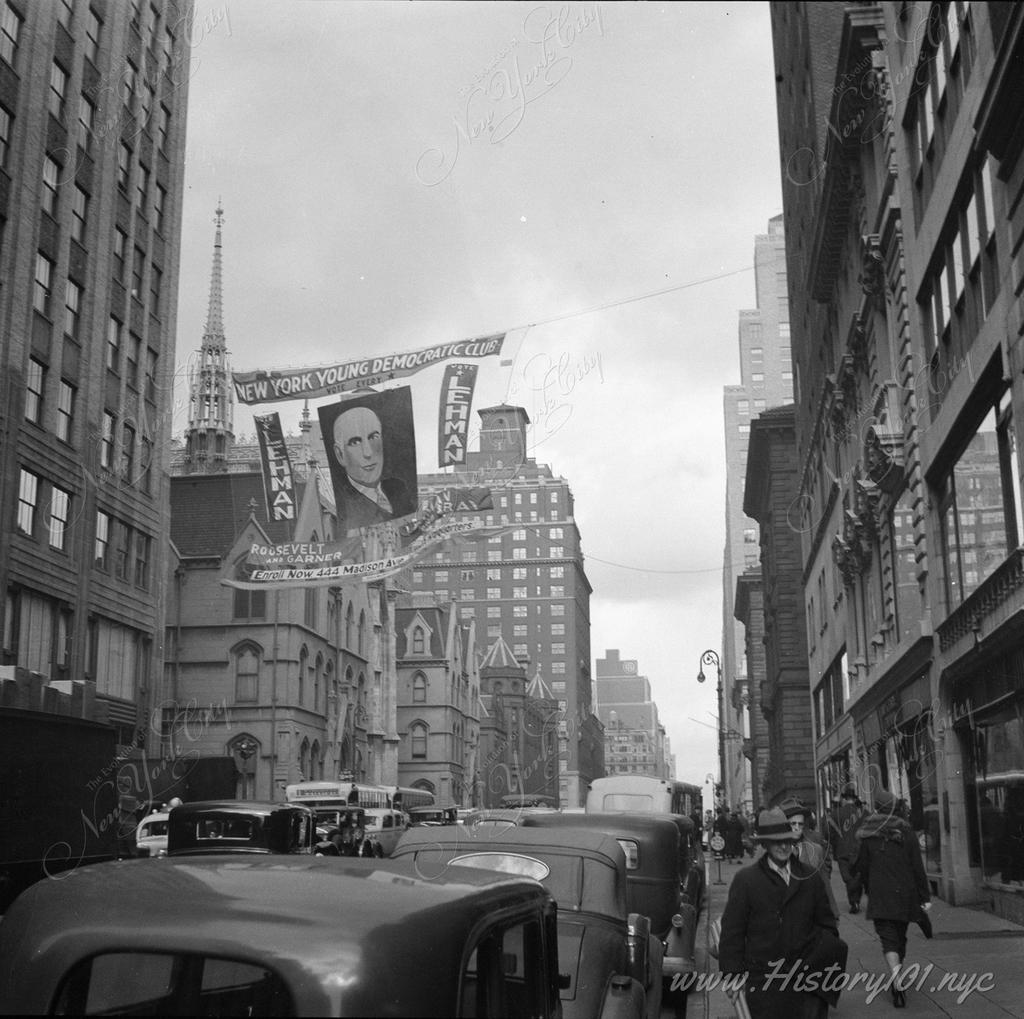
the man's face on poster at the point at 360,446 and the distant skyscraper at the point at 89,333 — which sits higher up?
the distant skyscraper at the point at 89,333

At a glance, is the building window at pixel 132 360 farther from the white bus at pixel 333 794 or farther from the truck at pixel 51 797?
the truck at pixel 51 797

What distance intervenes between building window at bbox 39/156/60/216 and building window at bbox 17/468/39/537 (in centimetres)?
813

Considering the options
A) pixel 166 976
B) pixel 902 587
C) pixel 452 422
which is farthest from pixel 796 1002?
pixel 902 587

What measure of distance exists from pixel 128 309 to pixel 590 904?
3751cm

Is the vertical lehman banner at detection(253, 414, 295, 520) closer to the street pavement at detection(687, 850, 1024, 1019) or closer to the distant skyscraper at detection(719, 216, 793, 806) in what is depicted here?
the street pavement at detection(687, 850, 1024, 1019)

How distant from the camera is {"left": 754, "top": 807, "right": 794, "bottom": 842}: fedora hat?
7574 mm

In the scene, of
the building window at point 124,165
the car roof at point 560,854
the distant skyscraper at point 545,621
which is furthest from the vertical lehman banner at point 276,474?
the distant skyscraper at point 545,621

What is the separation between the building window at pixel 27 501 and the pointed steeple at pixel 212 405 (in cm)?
5882

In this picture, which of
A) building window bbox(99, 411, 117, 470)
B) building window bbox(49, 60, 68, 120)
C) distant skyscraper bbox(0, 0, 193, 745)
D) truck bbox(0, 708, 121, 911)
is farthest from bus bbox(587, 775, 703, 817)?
building window bbox(49, 60, 68, 120)

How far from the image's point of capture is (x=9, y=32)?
35219 millimetres

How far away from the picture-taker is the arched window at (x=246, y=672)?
66188 millimetres

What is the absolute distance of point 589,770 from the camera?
573ft

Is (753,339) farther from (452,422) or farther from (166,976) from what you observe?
(166,976)

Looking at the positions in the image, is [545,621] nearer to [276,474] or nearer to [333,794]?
[333,794]
